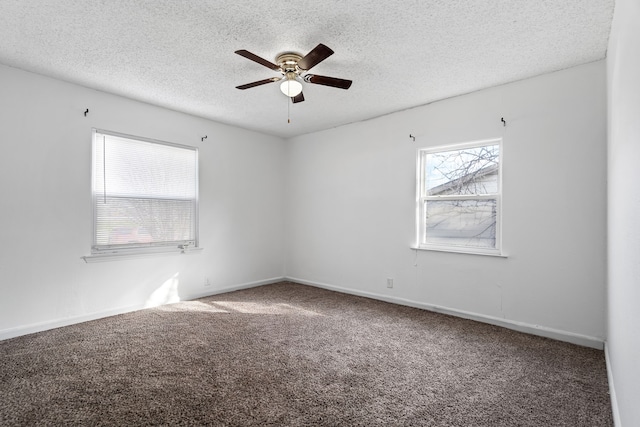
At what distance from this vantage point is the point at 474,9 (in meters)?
2.16

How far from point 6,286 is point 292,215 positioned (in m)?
3.62

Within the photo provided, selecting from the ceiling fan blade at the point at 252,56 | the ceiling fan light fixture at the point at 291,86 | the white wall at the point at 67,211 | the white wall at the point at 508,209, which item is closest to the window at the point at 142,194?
the white wall at the point at 67,211

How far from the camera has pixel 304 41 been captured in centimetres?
256

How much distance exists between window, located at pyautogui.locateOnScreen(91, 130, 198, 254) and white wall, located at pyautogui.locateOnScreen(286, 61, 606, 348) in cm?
205

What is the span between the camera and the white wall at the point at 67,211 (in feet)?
10.2

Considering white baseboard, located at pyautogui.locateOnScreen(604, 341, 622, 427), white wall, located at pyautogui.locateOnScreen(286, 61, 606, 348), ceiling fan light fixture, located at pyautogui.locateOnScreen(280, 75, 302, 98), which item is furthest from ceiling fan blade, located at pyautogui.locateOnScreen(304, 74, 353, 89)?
white baseboard, located at pyautogui.locateOnScreen(604, 341, 622, 427)

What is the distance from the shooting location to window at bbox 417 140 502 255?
3.58 m

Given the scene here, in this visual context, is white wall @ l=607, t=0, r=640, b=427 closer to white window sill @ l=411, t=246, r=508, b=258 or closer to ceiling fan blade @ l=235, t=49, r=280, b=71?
white window sill @ l=411, t=246, r=508, b=258

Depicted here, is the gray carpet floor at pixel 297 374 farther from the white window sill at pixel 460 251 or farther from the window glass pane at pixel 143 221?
the window glass pane at pixel 143 221

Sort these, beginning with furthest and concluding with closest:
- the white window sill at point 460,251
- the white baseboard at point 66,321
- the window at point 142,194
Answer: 1. the window at point 142,194
2. the white window sill at point 460,251
3. the white baseboard at point 66,321

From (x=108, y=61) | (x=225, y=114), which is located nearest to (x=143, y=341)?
(x=108, y=61)

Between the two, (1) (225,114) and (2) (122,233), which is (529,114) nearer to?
(1) (225,114)

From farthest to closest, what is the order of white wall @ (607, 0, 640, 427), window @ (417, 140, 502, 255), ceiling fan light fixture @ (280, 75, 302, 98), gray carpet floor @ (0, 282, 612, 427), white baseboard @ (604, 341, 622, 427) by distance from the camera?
window @ (417, 140, 502, 255) → ceiling fan light fixture @ (280, 75, 302, 98) → gray carpet floor @ (0, 282, 612, 427) → white baseboard @ (604, 341, 622, 427) → white wall @ (607, 0, 640, 427)

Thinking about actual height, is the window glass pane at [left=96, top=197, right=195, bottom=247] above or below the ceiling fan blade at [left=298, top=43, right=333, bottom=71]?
below
